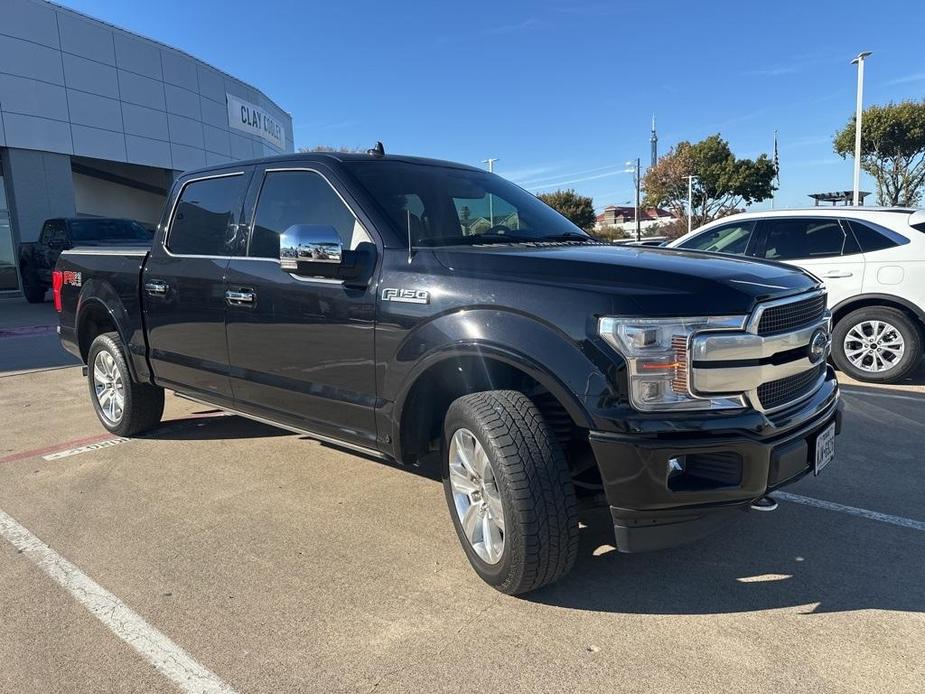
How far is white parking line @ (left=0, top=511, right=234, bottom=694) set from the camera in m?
2.38

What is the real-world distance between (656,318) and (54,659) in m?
2.57

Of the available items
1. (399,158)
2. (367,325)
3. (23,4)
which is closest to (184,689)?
(367,325)

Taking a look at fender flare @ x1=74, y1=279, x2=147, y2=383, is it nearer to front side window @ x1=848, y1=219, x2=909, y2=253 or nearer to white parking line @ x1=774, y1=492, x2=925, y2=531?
white parking line @ x1=774, y1=492, x2=925, y2=531

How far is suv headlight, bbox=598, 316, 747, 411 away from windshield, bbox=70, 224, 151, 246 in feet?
46.9

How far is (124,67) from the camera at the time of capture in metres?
22.3

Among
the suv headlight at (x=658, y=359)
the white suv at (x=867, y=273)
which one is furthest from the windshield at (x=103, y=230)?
the suv headlight at (x=658, y=359)

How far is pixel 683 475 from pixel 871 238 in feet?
18.4

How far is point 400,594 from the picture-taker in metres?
2.92

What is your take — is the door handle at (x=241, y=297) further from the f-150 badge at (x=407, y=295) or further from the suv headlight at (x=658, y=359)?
the suv headlight at (x=658, y=359)

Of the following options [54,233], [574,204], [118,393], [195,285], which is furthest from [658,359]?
[574,204]

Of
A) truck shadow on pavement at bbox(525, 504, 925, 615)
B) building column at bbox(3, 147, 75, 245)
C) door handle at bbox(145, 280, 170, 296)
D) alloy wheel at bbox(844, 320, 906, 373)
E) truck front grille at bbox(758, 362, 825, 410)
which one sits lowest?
truck shadow on pavement at bbox(525, 504, 925, 615)

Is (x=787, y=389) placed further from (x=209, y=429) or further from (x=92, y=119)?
(x=92, y=119)

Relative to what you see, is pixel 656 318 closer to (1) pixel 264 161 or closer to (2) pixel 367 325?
(2) pixel 367 325

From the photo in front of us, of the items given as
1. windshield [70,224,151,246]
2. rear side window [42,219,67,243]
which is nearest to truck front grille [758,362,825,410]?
windshield [70,224,151,246]
